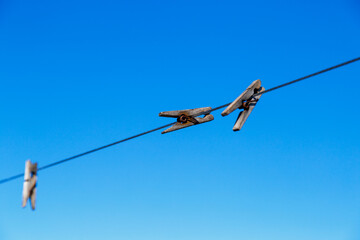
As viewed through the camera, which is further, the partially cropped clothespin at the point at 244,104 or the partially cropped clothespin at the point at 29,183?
the partially cropped clothespin at the point at 29,183

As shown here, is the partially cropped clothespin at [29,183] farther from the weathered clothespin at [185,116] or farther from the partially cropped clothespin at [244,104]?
the partially cropped clothespin at [244,104]

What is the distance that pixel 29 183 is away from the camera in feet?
16.8

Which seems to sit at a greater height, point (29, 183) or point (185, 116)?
point (185, 116)

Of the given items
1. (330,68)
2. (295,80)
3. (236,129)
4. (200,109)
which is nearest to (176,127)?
(200,109)

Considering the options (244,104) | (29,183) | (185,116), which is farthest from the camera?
(29,183)

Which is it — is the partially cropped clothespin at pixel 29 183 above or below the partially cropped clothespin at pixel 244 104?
below

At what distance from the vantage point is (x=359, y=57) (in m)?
3.08

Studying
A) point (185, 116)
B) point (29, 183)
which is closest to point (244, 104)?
point (185, 116)

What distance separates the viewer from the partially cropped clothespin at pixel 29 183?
5.02m

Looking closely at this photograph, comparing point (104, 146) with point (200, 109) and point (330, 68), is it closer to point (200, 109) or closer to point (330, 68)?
point (200, 109)

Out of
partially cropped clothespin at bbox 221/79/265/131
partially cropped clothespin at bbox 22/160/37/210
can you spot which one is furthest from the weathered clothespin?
partially cropped clothespin at bbox 22/160/37/210

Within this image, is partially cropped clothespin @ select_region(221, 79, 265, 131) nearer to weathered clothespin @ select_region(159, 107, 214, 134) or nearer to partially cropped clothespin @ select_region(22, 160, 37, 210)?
weathered clothespin @ select_region(159, 107, 214, 134)

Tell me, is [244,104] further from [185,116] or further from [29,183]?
[29,183]

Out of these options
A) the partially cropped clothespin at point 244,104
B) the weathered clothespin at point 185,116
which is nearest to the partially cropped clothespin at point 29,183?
the weathered clothespin at point 185,116
